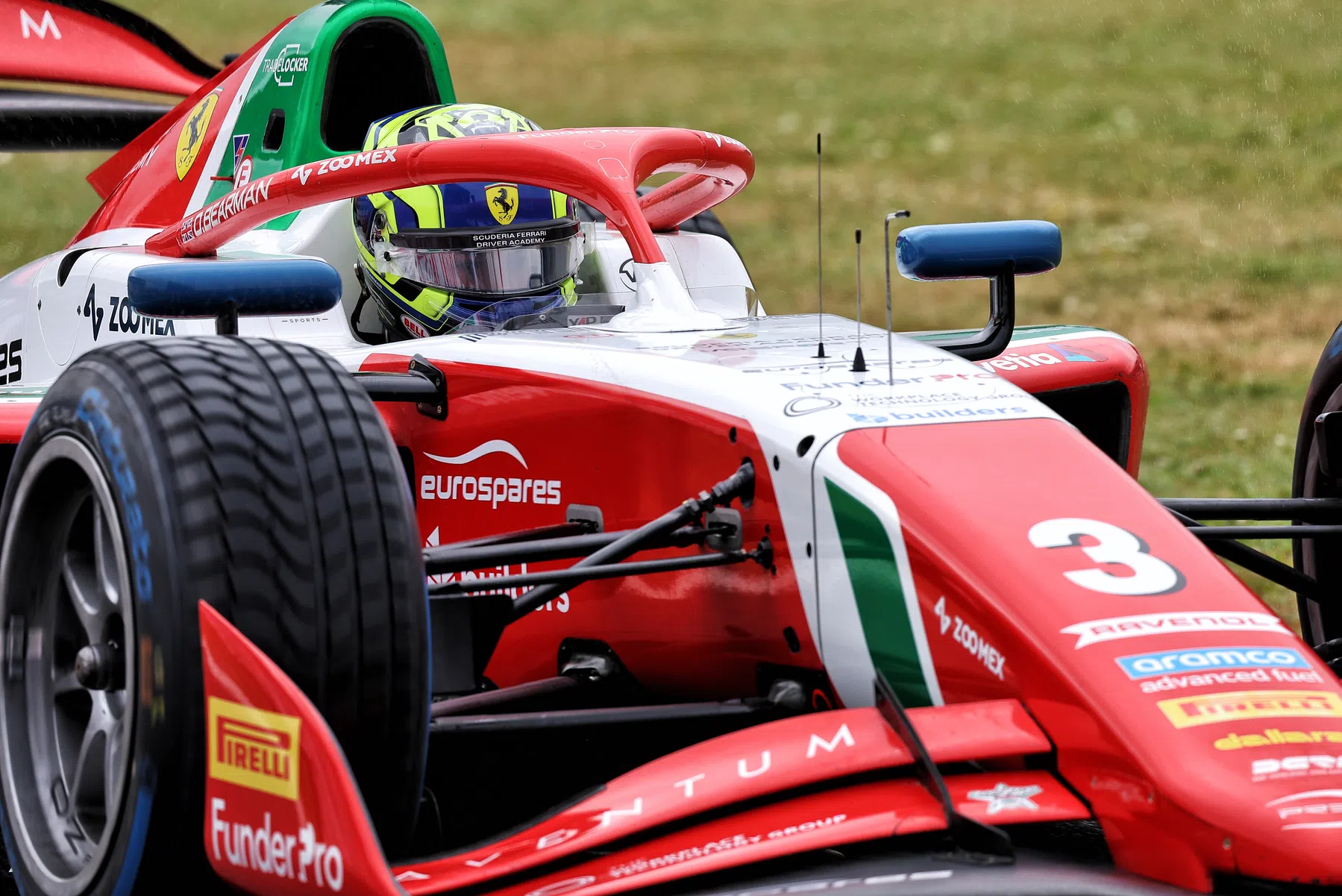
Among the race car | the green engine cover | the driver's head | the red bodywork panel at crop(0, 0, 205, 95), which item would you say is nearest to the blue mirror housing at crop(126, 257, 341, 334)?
the race car

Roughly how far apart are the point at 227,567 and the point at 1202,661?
4.54ft

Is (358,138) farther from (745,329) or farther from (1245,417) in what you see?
(1245,417)

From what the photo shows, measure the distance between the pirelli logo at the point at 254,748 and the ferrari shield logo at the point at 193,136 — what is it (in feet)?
9.49

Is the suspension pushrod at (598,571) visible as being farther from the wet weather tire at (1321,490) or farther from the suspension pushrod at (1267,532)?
the wet weather tire at (1321,490)

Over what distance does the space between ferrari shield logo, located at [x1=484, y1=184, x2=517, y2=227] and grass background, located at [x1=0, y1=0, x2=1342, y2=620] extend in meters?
3.79

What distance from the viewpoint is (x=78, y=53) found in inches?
242

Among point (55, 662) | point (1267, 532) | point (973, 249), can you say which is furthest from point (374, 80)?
point (1267, 532)

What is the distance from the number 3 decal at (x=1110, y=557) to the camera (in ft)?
9.02

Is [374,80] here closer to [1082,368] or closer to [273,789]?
[1082,368]

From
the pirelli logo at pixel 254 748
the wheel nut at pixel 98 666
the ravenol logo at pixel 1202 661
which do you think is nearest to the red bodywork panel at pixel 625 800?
the pirelli logo at pixel 254 748

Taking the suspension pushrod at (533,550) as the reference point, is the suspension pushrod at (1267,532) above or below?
below

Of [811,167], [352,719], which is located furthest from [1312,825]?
[811,167]

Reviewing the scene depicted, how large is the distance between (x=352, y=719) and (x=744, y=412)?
84 centimetres

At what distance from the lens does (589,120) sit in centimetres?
1900
